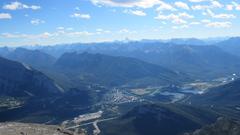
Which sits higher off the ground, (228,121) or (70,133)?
(70,133)

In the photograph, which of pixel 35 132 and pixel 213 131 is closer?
pixel 35 132

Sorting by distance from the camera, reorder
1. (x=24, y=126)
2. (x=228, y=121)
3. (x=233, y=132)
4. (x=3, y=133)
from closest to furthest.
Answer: (x=3, y=133) < (x=24, y=126) < (x=233, y=132) < (x=228, y=121)

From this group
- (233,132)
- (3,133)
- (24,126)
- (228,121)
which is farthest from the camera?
(228,121)

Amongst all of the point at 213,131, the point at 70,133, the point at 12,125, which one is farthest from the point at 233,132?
the point at 12,125

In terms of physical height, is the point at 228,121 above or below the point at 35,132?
below

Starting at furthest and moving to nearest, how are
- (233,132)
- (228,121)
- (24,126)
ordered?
(228,121) → (233,132) → (24,126)

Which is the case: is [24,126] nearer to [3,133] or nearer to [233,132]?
[3,133]

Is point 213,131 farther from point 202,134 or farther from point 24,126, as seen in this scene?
point 24,126

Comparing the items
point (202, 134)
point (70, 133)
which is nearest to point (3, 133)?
point (70, 133)

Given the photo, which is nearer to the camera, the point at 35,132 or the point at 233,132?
the point at 35,132
